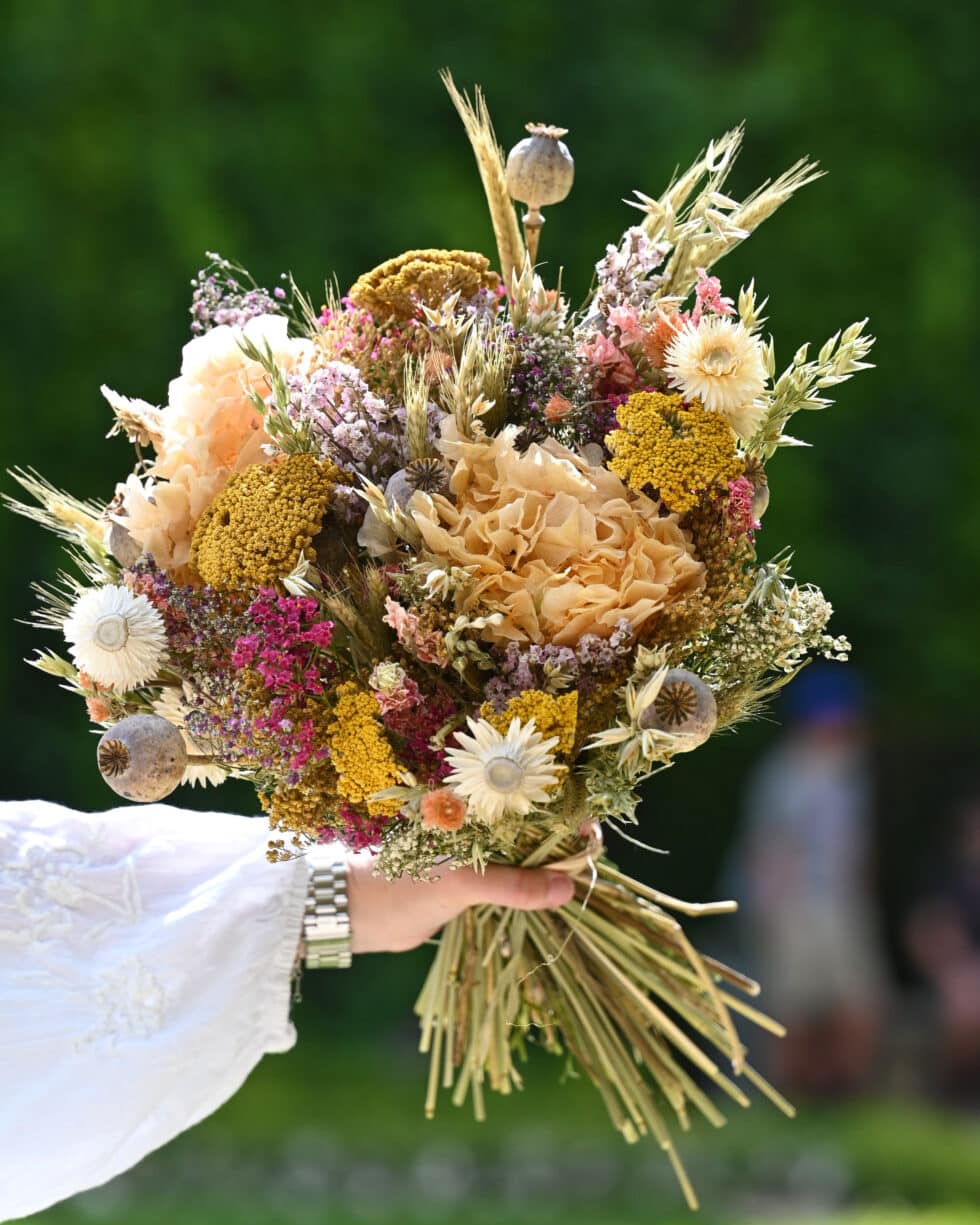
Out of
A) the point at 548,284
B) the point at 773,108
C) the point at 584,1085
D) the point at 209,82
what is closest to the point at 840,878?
the point at 584,1085

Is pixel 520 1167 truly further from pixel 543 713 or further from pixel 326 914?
pixel 543 713

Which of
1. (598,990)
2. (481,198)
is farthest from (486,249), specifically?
(598,990)

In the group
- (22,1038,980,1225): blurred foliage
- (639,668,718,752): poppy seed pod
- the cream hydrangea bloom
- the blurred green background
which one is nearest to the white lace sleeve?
the cream hydrangea bloom

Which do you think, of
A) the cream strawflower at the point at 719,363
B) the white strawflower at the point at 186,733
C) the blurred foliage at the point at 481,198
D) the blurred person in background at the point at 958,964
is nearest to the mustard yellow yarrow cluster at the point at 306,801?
the white strawflower at the point at 186,733

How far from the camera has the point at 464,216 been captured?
20.5ft

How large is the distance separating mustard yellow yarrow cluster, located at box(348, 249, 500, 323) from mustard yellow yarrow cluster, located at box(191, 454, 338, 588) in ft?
0.89

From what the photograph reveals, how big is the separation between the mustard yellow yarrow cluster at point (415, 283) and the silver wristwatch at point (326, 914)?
29.9 inches

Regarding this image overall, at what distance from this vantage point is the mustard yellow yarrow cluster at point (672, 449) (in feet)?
7.18

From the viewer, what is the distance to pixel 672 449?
86.3 inches

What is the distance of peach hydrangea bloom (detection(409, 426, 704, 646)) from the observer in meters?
2.15

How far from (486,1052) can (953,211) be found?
4805 millimetres

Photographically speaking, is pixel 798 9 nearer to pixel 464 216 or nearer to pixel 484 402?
pixel 464 216

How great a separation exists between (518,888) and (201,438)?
727 mm

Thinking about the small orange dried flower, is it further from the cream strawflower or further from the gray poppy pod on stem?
the gray poppy pod on stem
